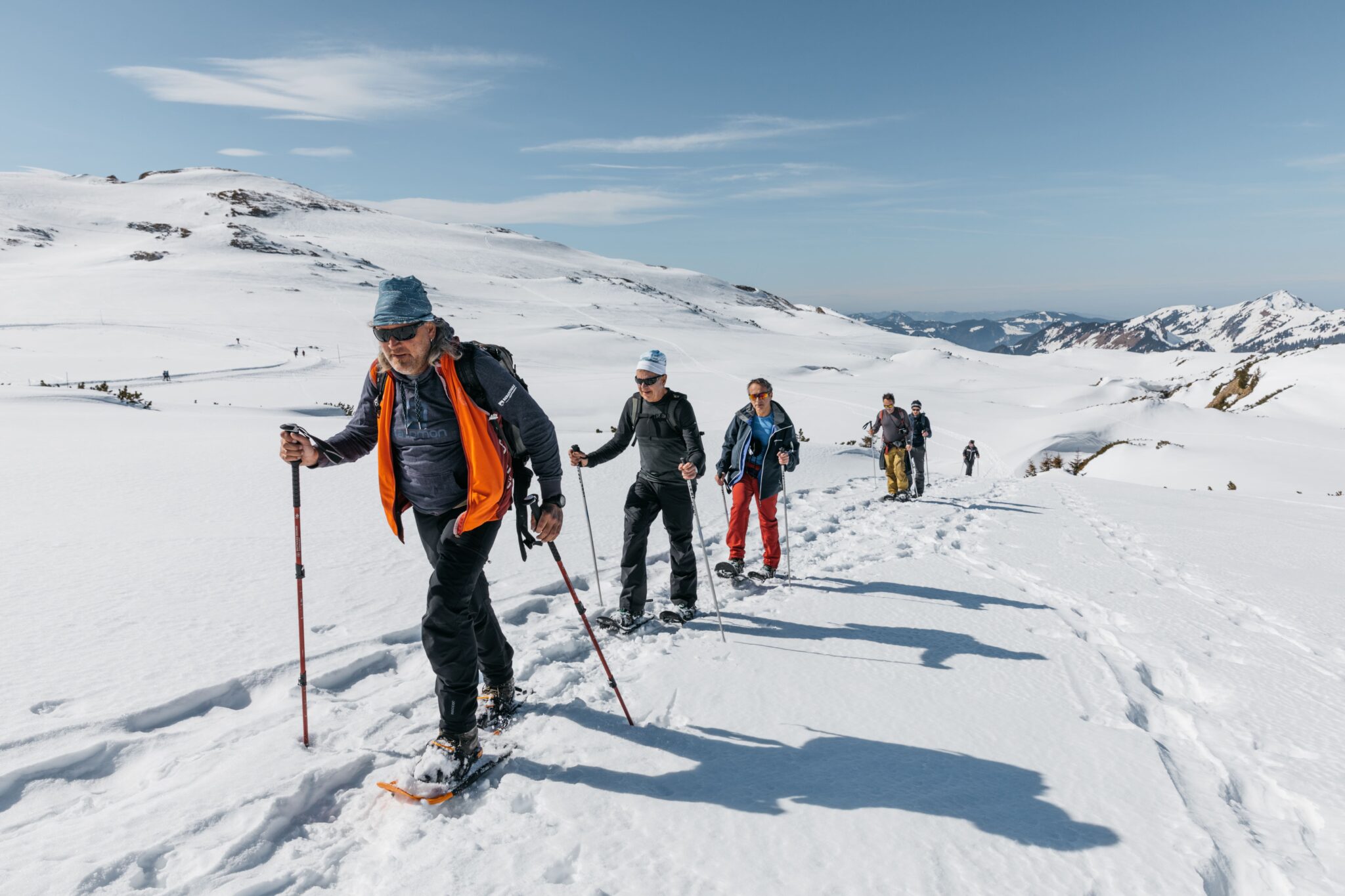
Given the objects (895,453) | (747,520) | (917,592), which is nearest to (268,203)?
(895,453)

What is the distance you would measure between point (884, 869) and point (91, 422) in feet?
52.2

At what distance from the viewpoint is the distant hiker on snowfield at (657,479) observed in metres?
5.33

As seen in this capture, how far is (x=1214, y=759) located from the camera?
3.21 meters

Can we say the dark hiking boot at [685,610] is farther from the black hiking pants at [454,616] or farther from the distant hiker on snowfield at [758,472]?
the black hiking pants at [454,616]

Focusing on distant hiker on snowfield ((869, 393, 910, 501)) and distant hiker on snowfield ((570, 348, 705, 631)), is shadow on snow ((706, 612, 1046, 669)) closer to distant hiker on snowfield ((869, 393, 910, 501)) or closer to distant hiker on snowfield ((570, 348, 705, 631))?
distant hiker on snowfield ((570, 348, 705, 631))

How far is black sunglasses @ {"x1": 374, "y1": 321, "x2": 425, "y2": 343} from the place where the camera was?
299 centimetres

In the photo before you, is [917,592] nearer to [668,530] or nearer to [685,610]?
[685,610]

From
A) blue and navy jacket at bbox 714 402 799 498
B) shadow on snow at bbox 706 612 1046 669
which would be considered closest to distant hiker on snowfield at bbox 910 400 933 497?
blue and navy jacket at bbox 714 402 799 498

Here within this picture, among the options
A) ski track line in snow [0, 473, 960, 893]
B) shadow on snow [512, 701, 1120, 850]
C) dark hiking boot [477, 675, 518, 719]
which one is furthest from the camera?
dark hiking boot [477, 675, 518, 719]

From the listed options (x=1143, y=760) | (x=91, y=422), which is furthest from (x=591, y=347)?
(x=1143, y=760)

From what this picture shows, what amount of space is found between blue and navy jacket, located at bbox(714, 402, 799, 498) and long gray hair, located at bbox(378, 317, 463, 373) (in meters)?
3.71

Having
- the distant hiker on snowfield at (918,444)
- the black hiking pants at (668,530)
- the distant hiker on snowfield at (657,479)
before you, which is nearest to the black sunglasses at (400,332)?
the distant hiker on snowfield at (657,479)

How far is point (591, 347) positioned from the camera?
55.8 meters

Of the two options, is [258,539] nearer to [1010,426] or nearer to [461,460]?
[461,460]
